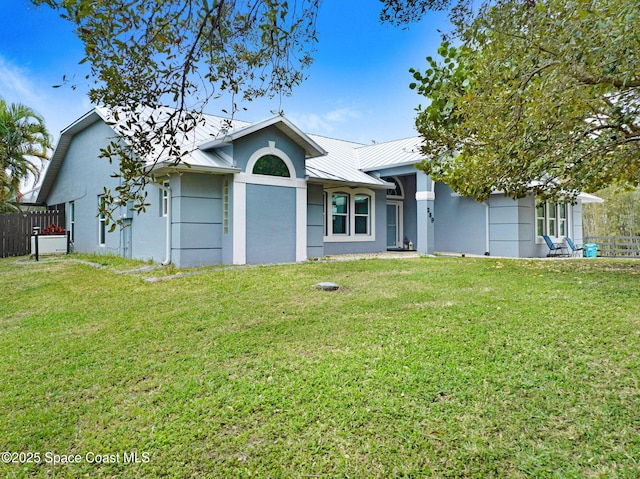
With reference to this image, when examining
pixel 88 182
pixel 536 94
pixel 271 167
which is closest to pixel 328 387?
pixel 536 94

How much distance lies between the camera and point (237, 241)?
10.6 metres

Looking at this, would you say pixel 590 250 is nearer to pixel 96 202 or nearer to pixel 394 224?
pixel 394 224

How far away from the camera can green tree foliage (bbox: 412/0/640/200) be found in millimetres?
3277

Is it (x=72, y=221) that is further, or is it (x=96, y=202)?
(x=72, y=221)

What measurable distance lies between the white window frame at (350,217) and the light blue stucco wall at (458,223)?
3.22m

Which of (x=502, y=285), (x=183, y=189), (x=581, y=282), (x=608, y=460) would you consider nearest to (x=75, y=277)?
(x=183, y=189)

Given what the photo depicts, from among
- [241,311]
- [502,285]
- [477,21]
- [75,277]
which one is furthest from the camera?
[75,277]

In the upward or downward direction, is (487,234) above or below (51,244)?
above

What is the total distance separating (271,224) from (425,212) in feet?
20.5

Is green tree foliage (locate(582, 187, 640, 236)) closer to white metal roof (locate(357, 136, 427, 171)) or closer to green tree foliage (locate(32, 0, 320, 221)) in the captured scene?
white metal roof (locate(357, 136, 427, 171))

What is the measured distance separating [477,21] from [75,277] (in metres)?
9.72

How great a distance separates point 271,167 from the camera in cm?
1133

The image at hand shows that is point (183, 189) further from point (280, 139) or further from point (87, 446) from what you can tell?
point (87, 446)

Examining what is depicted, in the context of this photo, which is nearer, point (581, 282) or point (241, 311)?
point (241, 311)
